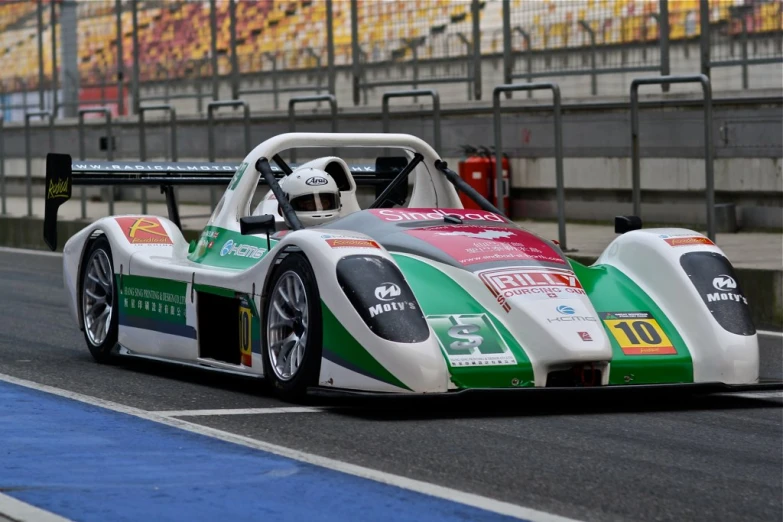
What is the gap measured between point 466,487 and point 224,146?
19.7 metres

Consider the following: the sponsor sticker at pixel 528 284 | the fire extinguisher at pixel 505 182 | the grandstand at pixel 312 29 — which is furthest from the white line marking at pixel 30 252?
the sponsor sticker at pixel 528 284

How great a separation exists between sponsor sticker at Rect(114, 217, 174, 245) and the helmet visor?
3.82 ft

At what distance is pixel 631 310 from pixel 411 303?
1262 mm

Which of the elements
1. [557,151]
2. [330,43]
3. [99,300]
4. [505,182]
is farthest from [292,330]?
[330,43]

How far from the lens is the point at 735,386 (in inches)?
292

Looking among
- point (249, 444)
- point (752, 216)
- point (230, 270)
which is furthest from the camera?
point (752, 216)

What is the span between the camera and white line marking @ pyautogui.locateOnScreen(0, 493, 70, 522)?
4848mm

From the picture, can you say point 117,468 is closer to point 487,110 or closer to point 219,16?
point 487,110

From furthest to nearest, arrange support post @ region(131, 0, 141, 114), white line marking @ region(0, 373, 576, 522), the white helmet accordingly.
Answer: support post @ region(131, 0, 141, 114) < the white helmet < white line marking @ region(0, 373, 576, 522)

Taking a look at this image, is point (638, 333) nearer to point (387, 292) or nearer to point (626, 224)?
point (387, 292)

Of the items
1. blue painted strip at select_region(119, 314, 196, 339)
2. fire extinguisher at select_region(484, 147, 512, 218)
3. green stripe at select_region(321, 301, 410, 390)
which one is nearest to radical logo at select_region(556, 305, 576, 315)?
green stripe at select_region(321, 301, 410, 390)

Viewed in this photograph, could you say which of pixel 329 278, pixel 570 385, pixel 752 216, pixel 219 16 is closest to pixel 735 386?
pixel 570 385

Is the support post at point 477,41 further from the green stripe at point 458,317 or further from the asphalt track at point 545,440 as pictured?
the green stripe at point 458,317

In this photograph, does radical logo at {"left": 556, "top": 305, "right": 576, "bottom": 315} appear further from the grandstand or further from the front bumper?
the grandstand
